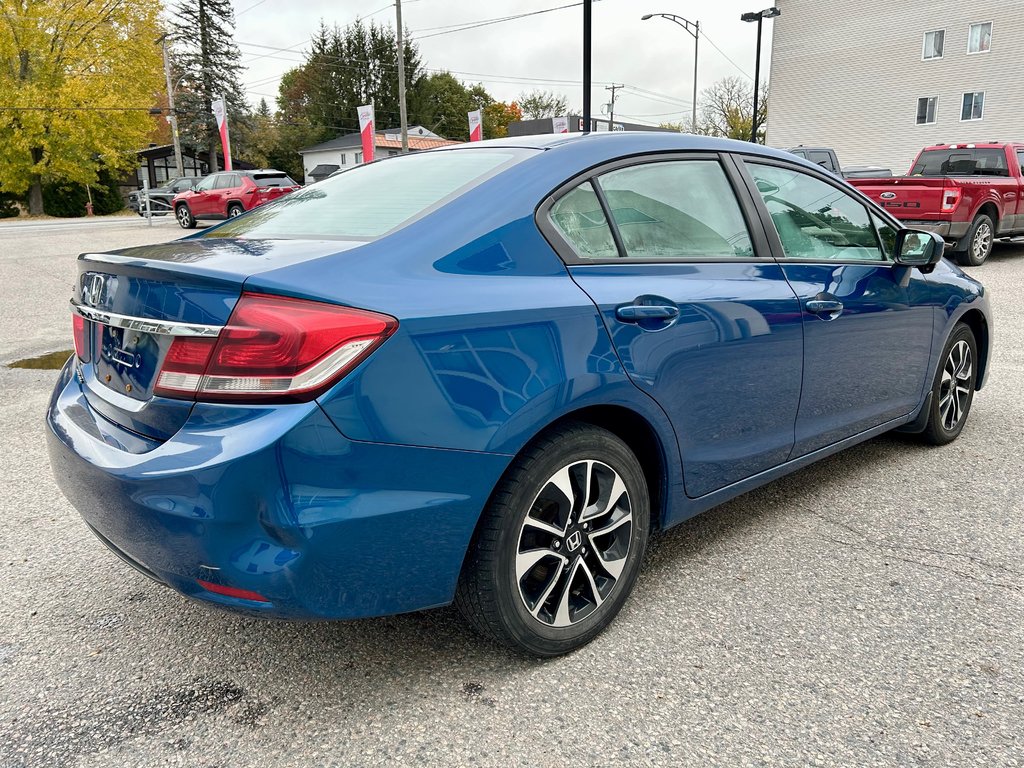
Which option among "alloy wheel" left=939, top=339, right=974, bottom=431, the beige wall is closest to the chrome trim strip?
"alloy wheel" left=939, top=339, right=974, bottom=431

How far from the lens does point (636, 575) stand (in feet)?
8.68

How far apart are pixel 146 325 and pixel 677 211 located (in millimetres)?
1753

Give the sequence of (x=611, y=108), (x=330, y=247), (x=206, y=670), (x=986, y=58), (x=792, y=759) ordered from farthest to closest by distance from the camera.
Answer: (x=611, y=108)
(x=986, y=58)
(x=206, y=670)
(x=330, y=247)
(x=792, y=759)

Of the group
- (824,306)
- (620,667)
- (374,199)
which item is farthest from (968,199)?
(620,667)

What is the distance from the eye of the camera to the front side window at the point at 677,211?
8.67 ft

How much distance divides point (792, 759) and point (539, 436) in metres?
1.04

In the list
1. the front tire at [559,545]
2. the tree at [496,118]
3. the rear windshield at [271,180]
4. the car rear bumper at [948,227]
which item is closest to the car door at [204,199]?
the rear windshield at [271,180]

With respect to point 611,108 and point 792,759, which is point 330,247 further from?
point 611,108

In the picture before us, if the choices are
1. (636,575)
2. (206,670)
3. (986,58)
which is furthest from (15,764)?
(986,58)

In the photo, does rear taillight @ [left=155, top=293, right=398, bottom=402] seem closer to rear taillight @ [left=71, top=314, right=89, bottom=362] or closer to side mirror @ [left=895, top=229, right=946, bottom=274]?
rear taillight @ [left=71, top=314, right=89, bottom=362]

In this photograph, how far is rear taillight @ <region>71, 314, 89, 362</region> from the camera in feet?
8.07

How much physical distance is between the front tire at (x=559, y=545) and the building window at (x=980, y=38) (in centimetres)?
3859

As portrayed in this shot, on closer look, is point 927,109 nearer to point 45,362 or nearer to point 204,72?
point 45,362

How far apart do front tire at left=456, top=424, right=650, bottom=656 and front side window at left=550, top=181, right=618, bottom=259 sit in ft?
1.80
